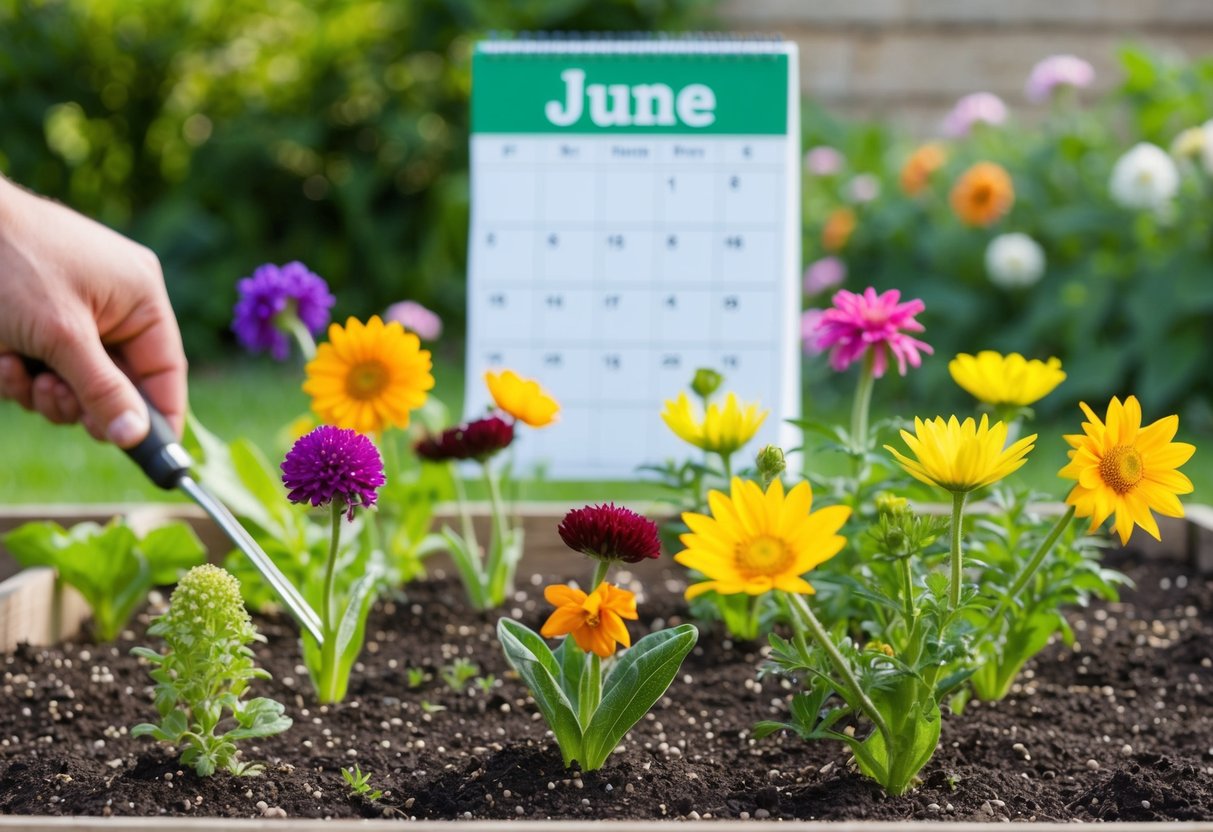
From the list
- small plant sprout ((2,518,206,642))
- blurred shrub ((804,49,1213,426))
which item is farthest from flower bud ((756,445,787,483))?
blurred shrub ((804,49,1213,426))

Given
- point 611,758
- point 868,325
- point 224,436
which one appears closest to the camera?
point 611,758

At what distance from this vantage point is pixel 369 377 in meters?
1.49

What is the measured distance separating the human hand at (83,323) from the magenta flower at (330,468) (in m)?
0.37

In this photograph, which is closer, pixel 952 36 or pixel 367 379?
pixel 367 379

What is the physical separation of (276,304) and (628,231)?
582 millimetres

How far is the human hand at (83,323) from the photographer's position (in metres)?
1.51

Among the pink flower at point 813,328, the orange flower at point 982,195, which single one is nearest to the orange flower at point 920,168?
the orange flower at point 982,195

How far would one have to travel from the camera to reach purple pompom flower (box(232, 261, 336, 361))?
1.77 meters

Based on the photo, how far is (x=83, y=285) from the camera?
1.57m

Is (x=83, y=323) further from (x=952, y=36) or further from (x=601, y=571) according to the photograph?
(x=952, y=36)

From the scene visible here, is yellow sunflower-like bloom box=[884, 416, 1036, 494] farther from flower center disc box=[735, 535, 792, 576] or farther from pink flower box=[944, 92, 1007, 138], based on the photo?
pink flower box=[944, 92, 1007, 138]

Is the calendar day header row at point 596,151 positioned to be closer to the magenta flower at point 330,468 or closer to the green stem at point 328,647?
the green stem at point 328,647

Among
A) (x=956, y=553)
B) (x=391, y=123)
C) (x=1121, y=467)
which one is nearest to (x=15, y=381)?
(x=956, y=553)

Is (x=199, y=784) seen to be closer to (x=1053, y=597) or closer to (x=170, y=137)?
(x=1053, y=597)
